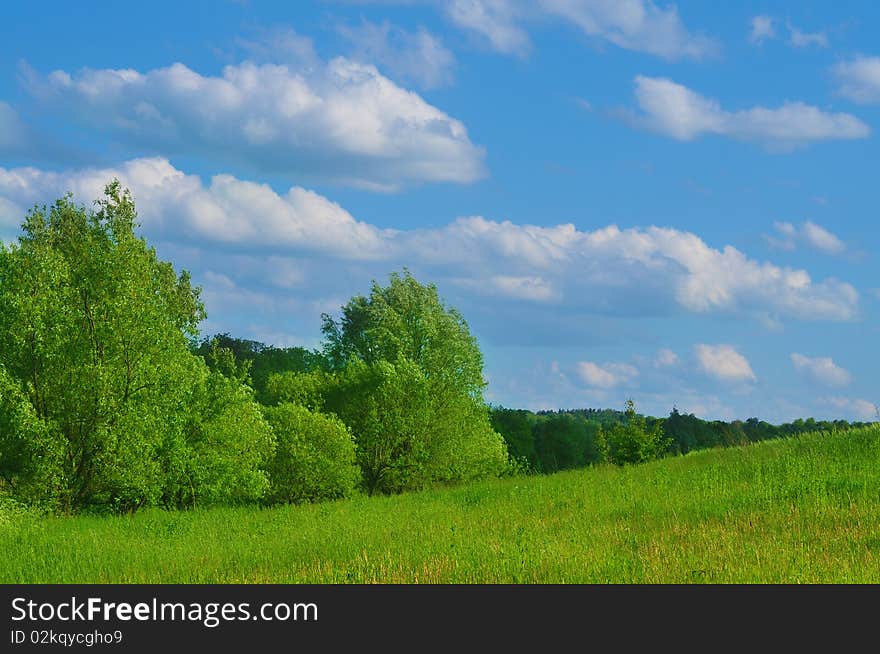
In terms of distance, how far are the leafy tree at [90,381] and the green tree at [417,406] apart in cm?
1221

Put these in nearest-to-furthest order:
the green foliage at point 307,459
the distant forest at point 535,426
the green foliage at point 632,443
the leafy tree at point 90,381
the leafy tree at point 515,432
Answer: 1. the leafy tree at point 90,381
2. the green foliage at point 307,459
3. the green foliage at point 632,443
4. the distant forest at point 535,426
5. the leafy tree at point 515,432

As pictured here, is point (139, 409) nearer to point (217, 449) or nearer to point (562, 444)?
point (217, 449)

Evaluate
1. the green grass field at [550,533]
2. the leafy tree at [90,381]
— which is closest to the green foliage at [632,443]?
the green grass field at [550,533]

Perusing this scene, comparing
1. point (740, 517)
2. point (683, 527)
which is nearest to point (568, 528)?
point (683, 527)

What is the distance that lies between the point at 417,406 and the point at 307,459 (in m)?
8.14

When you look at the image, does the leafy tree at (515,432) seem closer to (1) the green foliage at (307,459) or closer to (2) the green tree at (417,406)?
(2) the green tree at (417,406)

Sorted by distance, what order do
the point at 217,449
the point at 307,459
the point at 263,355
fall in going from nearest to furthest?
the point at 217,449 < the point at 307,459 < the point at 263,355

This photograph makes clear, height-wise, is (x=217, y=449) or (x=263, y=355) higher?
(x=263, y=355)

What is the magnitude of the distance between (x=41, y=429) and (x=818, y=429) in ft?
92.3

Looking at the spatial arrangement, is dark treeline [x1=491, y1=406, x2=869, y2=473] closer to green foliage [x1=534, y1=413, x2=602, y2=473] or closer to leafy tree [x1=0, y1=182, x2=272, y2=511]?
green foliage [x1=534, y1=413, x2=602, y2=473]

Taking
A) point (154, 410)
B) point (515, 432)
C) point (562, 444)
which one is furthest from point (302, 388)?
point (562, 444)

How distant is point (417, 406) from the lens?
4369cm

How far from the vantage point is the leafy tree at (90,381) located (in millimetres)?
29297
